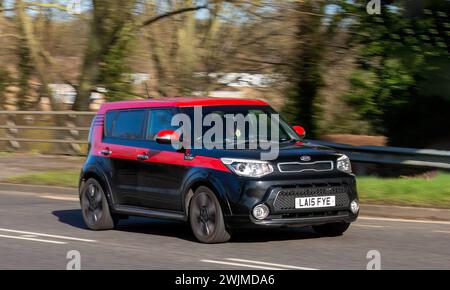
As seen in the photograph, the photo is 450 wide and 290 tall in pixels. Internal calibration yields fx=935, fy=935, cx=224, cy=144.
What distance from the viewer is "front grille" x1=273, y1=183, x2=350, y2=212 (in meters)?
10.4

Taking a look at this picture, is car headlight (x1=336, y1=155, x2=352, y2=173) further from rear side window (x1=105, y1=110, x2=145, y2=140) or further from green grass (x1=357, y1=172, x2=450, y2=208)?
green grass (x1=357, y1=172, x2=450, y2=208)

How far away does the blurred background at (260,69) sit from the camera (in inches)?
722

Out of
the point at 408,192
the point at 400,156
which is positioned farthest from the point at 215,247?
the point at 400,156

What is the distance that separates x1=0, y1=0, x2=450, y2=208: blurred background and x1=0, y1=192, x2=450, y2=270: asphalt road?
239cm

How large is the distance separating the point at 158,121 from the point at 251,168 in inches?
72.7

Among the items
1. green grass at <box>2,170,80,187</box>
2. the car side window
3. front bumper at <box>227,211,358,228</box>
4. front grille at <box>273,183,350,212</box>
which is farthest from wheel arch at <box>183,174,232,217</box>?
green grass at <box>2,170,80,187</box>

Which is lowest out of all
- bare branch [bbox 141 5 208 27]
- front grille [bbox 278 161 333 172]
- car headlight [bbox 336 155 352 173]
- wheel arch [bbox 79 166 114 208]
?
bare branch [bbox 141 5 208 27]

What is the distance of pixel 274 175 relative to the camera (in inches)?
408

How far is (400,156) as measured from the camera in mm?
16094

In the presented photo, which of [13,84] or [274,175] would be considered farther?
[13,84]
